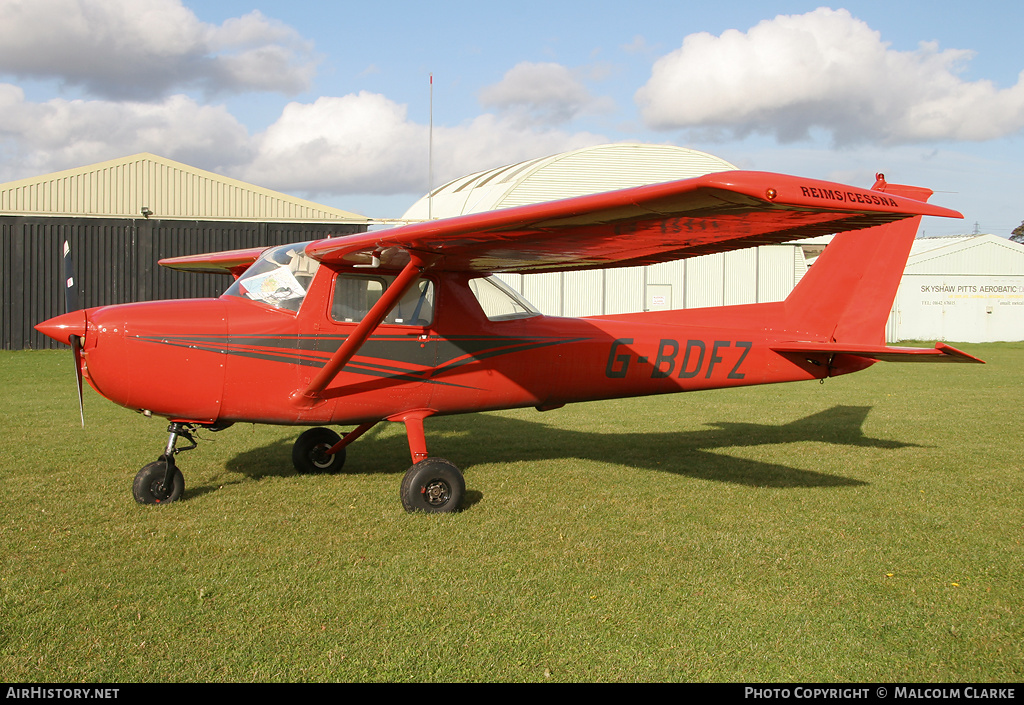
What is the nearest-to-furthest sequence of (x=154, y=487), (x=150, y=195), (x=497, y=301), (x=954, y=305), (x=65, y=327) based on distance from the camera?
(x=65, y=327) < (x=154, y=487) < (x=497, y=301) < (x=150, y=195) < (x=954, y=305)

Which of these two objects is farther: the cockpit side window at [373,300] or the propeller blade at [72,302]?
the cockpit side window at [373,300]

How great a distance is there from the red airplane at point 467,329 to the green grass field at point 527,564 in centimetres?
75

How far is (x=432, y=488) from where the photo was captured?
6.10 metres

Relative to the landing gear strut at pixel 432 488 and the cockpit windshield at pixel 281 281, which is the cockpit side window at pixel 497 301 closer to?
the cockpit windshield at pixel 281 281

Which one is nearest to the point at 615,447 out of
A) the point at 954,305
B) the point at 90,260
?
the point at 90,260

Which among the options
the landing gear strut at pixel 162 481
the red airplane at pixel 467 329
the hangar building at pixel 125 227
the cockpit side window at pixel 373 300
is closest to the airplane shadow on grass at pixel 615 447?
the red airplane at pixel 467 329

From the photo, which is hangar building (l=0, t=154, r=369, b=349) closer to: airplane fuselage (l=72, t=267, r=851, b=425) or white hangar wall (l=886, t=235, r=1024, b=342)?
airplane fuselage (l=72, t=267, r=851, b=425)

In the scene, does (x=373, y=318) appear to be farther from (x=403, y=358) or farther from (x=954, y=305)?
(x=954, y=305)

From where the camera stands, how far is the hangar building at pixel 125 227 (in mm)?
24906

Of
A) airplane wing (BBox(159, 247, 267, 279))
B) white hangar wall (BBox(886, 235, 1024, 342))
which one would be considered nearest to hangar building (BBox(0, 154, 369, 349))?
airplane wing (BBox(159, 247, 267, 279))

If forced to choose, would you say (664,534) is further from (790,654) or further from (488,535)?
(790,654)

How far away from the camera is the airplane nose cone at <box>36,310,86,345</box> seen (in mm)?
5535

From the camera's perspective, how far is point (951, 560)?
4.97 m

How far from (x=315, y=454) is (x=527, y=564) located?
3.46 m
